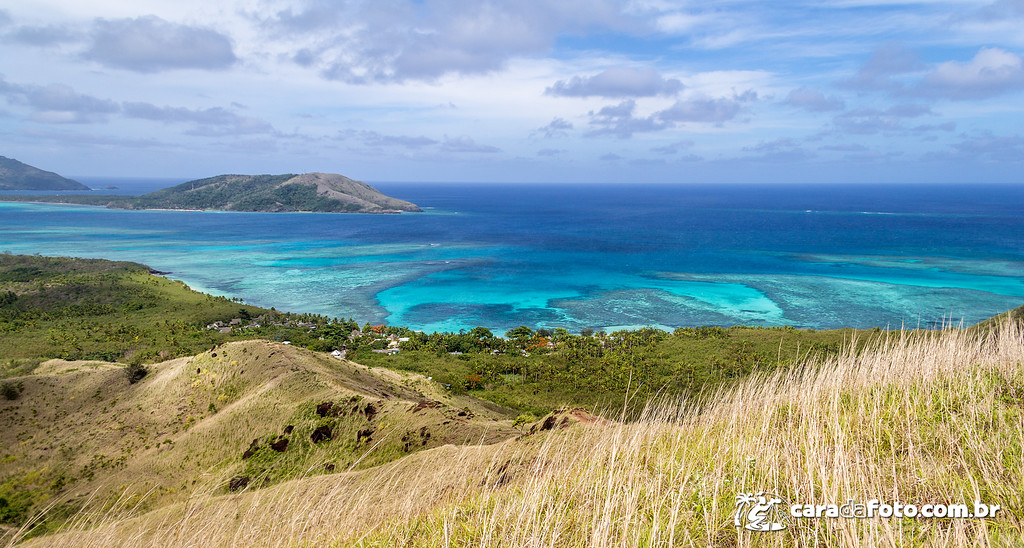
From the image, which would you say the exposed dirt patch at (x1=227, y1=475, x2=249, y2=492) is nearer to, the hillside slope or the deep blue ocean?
the hillside slope

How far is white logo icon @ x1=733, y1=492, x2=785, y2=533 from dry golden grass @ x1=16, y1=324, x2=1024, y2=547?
118mm

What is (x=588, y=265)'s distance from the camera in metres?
95.0

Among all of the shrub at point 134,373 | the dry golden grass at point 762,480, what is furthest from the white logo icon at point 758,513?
the shrub at point 134,373

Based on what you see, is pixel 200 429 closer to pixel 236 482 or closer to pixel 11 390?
pixel 236 482

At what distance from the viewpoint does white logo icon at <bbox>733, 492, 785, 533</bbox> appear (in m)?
4.74

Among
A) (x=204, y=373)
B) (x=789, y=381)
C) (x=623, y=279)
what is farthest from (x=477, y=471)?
(x=623, y=279)

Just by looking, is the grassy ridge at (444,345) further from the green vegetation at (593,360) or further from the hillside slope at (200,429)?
the hillside slope at (200,429)

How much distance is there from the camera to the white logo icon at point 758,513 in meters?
4.74

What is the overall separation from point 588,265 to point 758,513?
9096cm

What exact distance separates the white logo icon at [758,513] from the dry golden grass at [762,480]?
0.12m

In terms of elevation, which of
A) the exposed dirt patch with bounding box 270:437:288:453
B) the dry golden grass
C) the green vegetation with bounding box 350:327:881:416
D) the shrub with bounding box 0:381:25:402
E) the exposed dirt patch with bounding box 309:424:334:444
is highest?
the dry golden grass

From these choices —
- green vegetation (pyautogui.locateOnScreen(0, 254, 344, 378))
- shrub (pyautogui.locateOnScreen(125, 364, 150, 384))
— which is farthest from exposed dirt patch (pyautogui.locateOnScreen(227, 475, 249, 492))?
green vegetation (pyautogui.locateOnScreen(0, 254, 344, 378))

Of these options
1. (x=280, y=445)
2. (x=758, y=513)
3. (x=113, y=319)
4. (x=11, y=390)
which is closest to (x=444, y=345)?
(x=280, y=445)

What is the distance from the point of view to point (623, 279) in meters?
82.9
